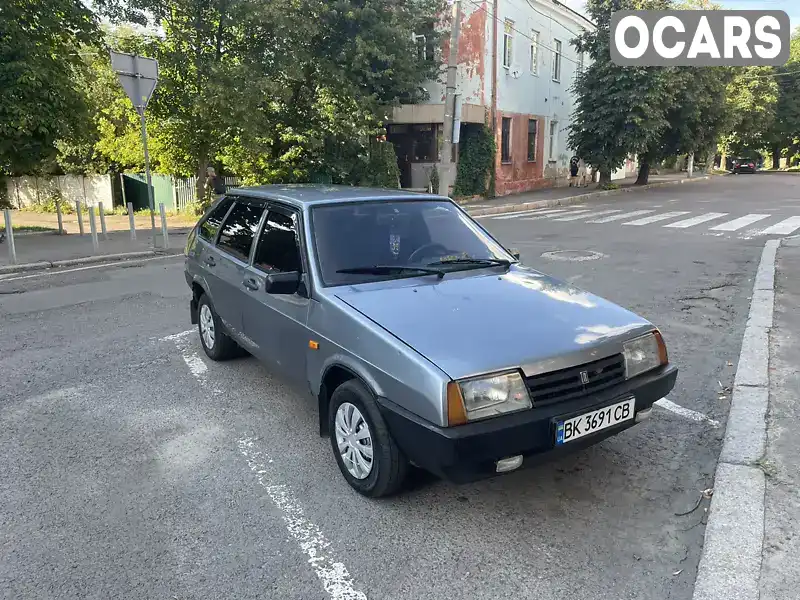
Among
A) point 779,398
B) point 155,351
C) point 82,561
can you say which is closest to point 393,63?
point 155,351

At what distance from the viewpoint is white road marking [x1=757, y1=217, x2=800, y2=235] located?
14.7 meters

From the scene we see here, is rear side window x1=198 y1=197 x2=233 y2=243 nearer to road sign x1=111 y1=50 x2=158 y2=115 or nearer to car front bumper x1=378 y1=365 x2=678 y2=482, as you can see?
car front bumper x1=378 y1=365 x2=678 y2=482

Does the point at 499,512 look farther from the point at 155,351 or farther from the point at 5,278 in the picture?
the point at 5,278

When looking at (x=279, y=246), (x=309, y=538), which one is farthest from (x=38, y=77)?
(x=309, y=538)

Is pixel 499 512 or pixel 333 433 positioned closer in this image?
pixel 499 512

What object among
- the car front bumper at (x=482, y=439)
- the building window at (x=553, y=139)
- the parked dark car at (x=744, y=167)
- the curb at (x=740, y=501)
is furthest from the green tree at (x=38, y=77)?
the parked dark car at (x=744, y=167)

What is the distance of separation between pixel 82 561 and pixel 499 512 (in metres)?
2.04

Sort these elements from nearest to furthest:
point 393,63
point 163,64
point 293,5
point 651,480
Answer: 1. point 651,480
2. point 163,64
3. point 293,5
4. point 393,63

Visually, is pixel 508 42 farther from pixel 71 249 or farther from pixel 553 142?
pixel 71 249

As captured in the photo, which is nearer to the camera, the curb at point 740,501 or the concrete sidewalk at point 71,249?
the curb at point 740,501

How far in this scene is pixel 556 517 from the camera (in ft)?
10.8

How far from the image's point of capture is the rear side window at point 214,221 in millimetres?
5578

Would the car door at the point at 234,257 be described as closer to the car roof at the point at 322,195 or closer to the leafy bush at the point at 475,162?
the car roof at the point at 322,195

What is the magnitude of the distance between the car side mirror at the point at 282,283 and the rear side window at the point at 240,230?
3.29 feet
